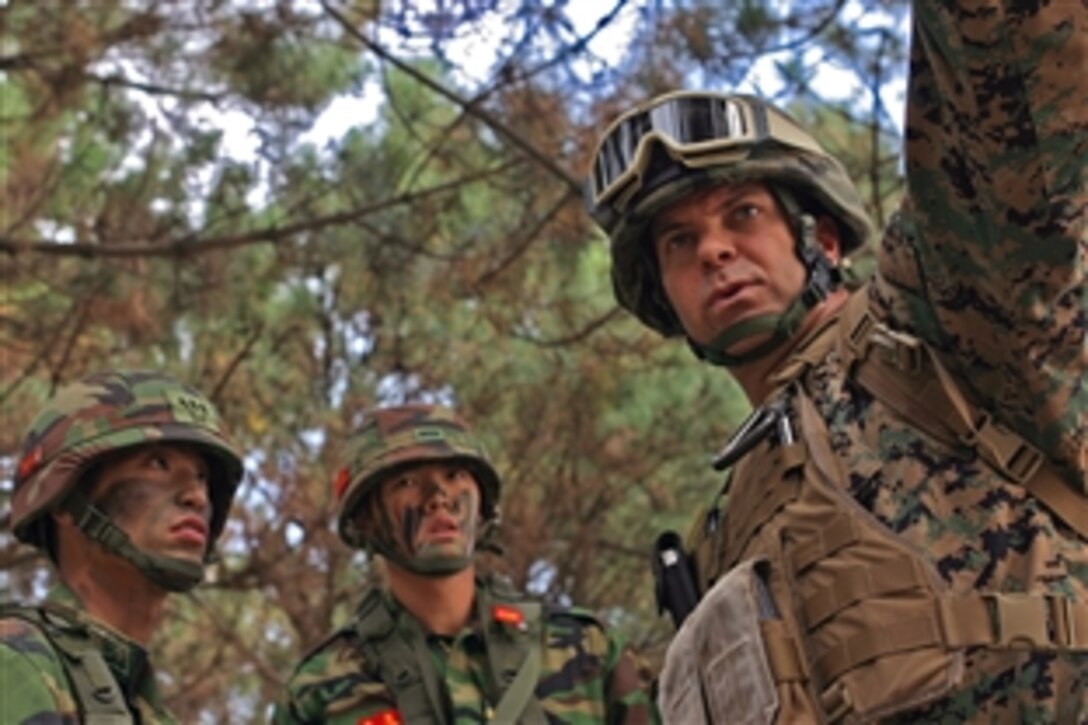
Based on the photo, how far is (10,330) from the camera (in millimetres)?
7523

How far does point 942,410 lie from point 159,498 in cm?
271

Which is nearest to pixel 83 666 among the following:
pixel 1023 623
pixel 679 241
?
pixel 679 241

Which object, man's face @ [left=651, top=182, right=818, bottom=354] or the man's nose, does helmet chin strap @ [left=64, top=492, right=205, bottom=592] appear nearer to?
the man's nose

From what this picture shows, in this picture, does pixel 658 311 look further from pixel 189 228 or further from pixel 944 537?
pixel 189 228

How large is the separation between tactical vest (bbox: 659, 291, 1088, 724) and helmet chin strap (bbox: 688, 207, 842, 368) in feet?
0.62

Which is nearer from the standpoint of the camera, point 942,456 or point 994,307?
point 994,307

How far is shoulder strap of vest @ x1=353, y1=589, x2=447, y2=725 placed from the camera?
16.9 ft

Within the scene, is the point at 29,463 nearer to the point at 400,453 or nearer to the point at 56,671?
the point at 56,671

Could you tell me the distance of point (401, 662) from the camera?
5.28 metres

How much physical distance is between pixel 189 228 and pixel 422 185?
1054 millimetres

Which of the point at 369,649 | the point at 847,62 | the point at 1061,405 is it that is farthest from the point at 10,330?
the point at 1061,405

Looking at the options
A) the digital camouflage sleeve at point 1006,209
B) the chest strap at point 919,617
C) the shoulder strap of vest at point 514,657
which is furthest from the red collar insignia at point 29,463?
the digital camouflage sleeve at point 1006,209

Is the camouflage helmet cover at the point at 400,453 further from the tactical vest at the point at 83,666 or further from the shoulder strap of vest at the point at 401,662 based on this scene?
the tactical vest at the point at 83,666

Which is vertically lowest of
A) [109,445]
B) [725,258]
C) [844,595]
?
[844,595]
